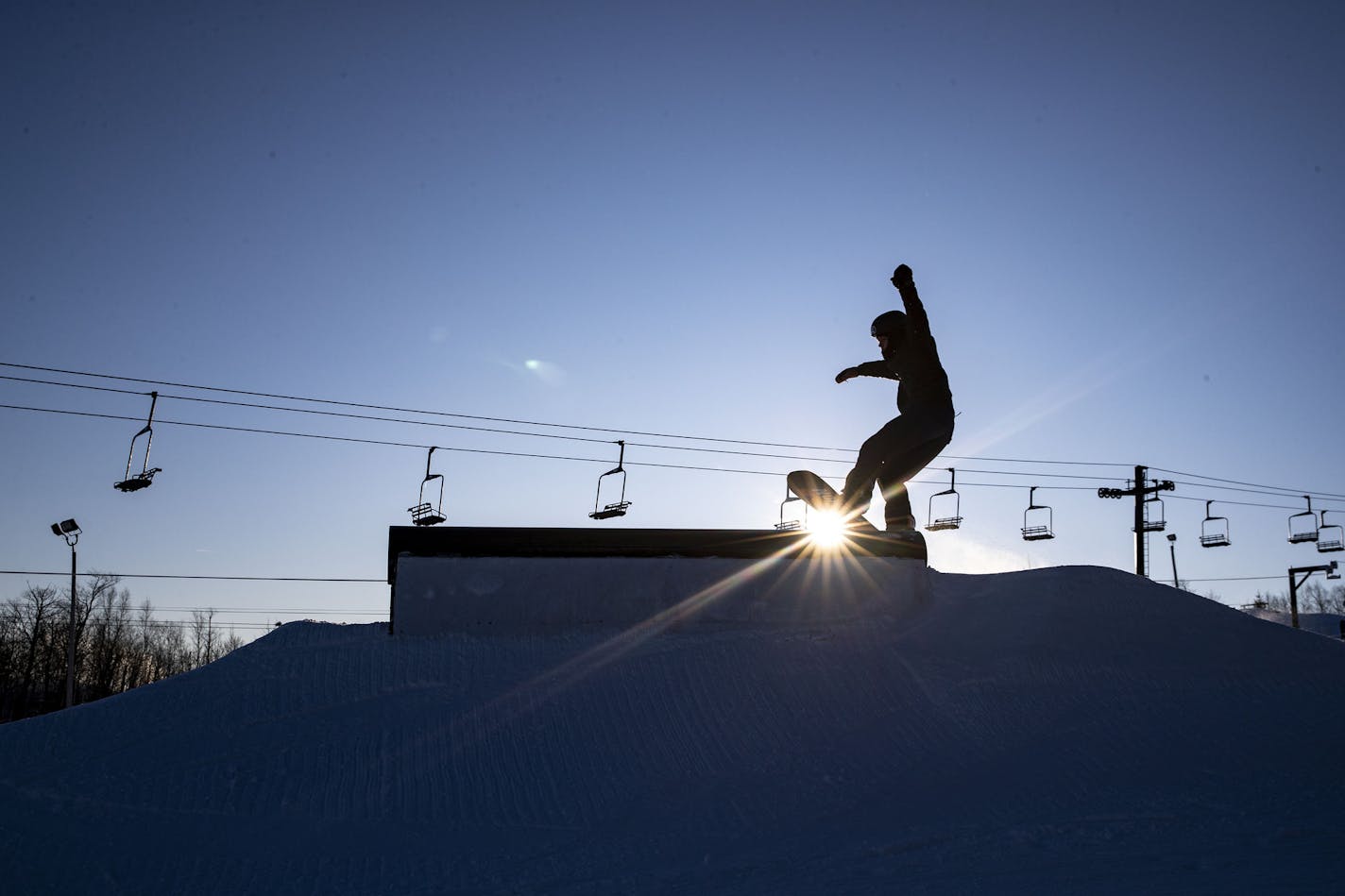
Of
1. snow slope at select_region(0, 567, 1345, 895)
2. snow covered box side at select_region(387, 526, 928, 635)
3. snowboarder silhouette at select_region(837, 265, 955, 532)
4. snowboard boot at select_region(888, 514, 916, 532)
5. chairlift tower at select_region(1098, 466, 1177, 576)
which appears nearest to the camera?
snow slope at select_region(0, 567, 1345, 895)

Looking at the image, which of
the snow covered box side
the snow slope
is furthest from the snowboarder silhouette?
the snow slope

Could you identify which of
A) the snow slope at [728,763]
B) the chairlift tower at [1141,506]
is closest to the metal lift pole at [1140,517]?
the chairlift tower at [1141,506]

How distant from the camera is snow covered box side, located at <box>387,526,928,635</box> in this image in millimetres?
9297

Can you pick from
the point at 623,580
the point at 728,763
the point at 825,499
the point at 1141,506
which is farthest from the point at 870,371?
the point at 1141,506

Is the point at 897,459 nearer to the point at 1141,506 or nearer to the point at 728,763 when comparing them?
the point at 728,763

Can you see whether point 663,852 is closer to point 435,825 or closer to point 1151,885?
point 435,825

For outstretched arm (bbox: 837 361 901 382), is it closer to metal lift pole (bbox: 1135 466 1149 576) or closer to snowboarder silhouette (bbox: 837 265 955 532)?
snowboarder silhouette (bbox: 837 265 955 532)

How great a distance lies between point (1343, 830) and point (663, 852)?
3923 mm

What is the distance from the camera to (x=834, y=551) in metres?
9.97

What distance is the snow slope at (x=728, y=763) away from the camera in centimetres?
542

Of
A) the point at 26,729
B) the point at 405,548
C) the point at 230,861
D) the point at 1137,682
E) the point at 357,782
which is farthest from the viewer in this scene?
the point at 405,548

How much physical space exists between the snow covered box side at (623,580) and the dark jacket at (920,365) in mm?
1482

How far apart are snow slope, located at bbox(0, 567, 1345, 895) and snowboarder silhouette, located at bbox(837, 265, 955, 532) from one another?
139cm

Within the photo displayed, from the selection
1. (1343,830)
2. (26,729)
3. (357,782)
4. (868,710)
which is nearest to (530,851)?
(357,782)
